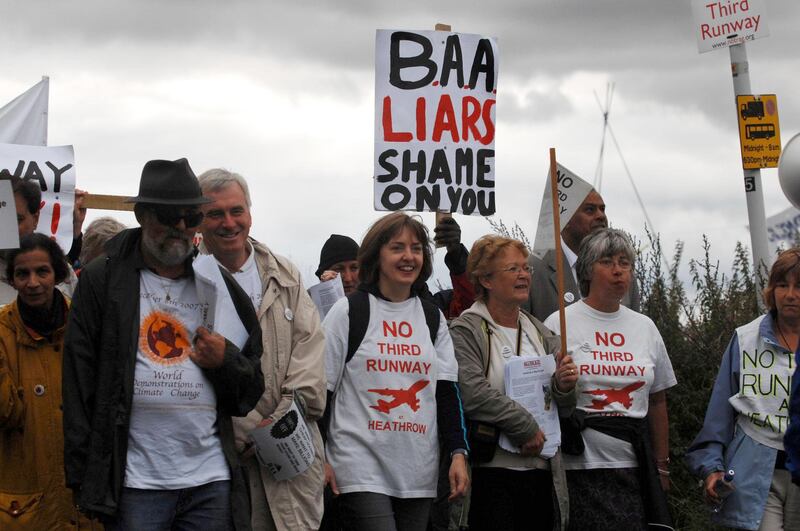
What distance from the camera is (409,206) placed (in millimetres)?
7801

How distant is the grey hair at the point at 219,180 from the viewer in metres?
5.84

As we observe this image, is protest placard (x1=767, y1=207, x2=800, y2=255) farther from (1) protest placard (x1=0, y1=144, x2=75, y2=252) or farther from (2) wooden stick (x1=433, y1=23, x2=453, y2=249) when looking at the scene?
(1) protest placard (x1=0, y1=144, x2=75, y2=252)

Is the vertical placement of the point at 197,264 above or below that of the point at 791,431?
above

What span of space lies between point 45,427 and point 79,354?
873mm

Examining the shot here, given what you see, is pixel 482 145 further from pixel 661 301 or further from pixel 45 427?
pixel 45 427

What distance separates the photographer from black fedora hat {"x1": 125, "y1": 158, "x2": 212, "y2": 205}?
5.07 m

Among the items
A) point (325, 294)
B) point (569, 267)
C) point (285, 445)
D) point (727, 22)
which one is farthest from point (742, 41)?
point (285, 445)

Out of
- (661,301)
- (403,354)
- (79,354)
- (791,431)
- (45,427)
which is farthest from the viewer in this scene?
(661,301)

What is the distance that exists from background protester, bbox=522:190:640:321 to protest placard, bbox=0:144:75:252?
2859 millimetres

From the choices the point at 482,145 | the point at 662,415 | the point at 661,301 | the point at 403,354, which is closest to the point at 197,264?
the point at 403,354

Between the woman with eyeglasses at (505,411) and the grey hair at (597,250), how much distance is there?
41 centimetres

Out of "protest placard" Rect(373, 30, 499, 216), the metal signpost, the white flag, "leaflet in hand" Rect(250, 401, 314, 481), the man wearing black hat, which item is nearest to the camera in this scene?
the man wearing black hat

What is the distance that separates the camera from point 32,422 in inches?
219

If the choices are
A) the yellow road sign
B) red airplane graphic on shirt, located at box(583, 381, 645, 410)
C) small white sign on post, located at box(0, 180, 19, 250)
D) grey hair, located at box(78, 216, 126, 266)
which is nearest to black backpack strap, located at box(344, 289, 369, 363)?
red airplane graphic on shirt, located at box(583, 381, 645, 410)
